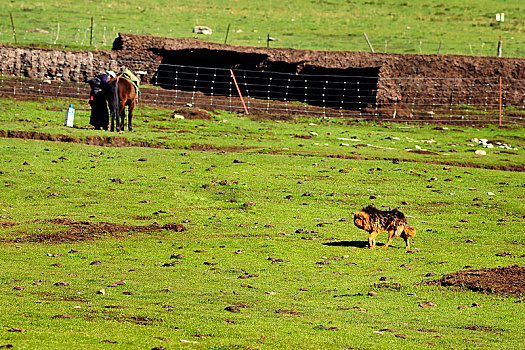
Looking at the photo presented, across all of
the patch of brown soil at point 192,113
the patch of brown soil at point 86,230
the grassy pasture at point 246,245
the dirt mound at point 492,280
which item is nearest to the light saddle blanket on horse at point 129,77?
the grassy pasture at point 246,245

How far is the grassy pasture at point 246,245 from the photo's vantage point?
957cm

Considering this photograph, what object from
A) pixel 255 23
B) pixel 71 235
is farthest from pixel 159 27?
pixel 71 235

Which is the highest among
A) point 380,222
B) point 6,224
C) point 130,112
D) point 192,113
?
point 192,113

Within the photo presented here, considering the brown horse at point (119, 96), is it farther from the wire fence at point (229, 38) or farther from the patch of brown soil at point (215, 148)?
the wire fence at point (229, 38)

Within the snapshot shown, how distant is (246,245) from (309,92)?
28949 mm

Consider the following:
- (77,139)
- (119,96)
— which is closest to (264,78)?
(119,96)

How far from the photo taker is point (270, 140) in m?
30.8

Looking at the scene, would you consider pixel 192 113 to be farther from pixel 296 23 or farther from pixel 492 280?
pixel 296 23

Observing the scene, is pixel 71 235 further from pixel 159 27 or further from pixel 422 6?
pixel 422 6

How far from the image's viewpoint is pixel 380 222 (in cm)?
1477

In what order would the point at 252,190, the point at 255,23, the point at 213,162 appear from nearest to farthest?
1. the point at 252,190
2. the point at 213,162
3. the point at 255,23

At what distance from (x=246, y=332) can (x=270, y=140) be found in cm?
2175

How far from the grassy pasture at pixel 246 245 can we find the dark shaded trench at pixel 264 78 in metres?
11.3

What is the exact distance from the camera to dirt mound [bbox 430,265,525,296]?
1205 cm
